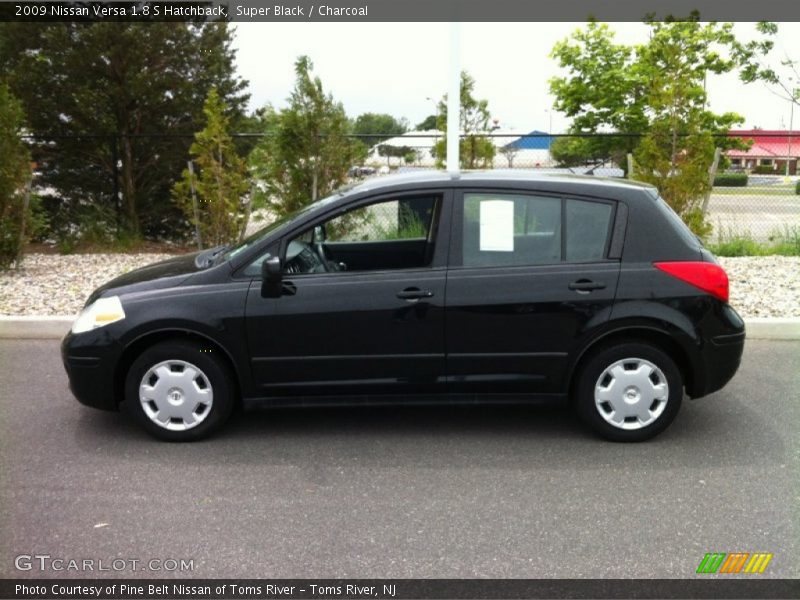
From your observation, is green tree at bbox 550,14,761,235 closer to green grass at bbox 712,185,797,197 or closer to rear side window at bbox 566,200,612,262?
green grass at bbox 712,185,797,197

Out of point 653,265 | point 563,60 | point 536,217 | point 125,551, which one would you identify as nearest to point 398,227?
point 536,217

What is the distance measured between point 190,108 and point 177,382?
1071 cm

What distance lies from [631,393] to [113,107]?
11.9 m

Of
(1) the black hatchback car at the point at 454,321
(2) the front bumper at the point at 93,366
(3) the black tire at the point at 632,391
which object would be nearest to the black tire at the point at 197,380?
(1) the black hatchback car at the point at 454,321

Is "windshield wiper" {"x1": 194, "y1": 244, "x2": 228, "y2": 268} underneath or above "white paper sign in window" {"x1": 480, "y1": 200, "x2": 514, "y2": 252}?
underneath

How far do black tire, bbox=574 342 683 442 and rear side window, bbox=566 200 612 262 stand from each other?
584 millimetres

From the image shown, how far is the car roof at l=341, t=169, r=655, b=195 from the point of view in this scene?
484 cm

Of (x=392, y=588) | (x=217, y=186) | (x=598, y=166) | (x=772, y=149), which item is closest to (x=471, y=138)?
(x=598, y=166)

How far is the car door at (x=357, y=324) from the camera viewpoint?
15.4 ft

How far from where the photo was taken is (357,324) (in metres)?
4.69

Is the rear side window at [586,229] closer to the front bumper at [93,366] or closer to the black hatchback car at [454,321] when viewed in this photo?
the black hatchback car at [454,321]

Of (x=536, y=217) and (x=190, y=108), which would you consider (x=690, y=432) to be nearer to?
(x=536, y=217)

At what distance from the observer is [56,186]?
14273mm

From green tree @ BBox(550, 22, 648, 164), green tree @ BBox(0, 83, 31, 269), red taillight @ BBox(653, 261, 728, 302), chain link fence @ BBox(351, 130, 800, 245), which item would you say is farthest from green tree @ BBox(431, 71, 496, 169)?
green tree @ BBox(550, 22, 648, 164)
